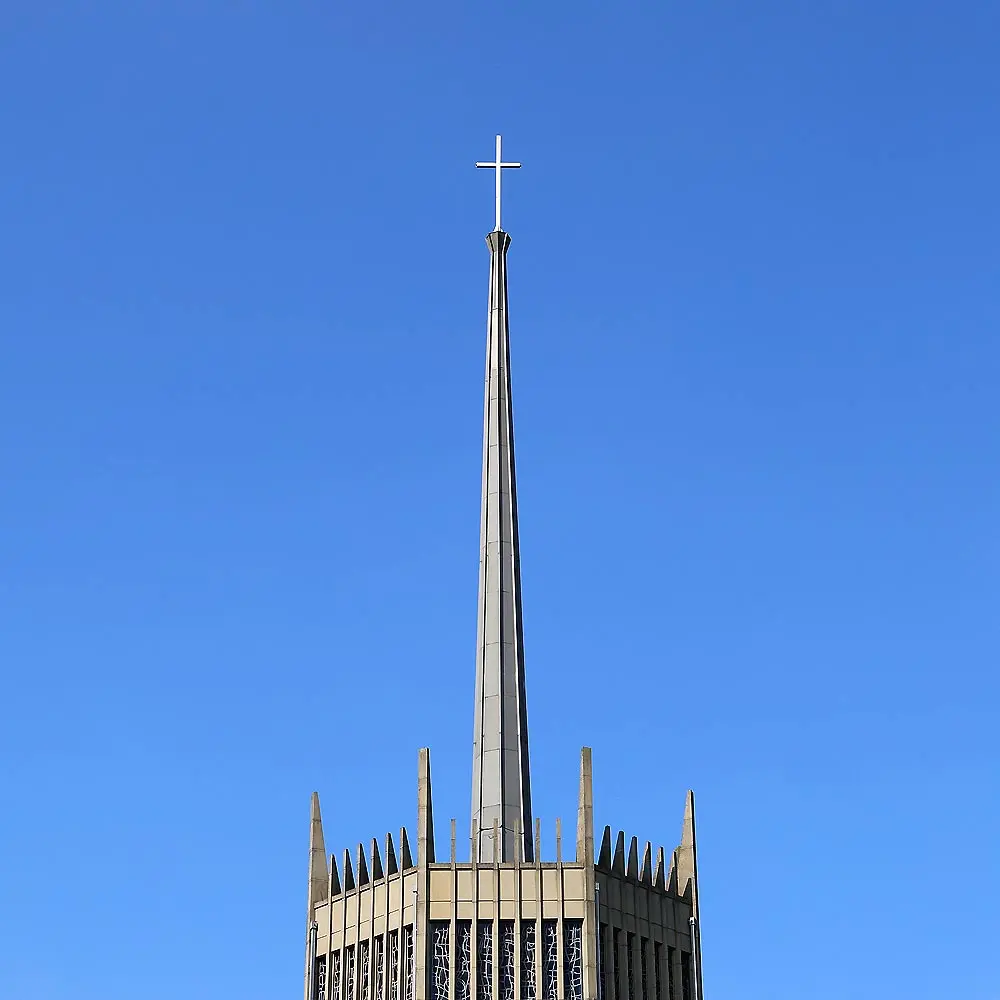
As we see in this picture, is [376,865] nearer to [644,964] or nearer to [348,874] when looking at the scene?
[348,874]

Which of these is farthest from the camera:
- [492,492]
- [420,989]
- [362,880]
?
[492,492]

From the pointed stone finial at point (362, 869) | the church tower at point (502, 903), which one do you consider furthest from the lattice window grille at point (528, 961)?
the pointed stone finial at point (362, 869)

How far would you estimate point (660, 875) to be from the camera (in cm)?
5222

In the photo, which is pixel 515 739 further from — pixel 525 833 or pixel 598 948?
pixel 598 948

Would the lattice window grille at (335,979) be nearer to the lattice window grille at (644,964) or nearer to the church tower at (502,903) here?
the church tower at (502,903)

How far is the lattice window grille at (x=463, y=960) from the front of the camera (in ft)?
157

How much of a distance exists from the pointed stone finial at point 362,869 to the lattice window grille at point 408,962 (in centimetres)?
257

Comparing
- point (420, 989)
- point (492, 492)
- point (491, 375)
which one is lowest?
point (420, 989)

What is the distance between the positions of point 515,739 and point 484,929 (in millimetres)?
5885

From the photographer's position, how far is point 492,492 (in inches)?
2229

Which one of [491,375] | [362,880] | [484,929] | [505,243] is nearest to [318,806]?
[362,880]

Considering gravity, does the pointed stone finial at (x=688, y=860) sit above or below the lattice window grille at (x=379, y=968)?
above

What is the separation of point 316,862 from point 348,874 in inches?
69.4

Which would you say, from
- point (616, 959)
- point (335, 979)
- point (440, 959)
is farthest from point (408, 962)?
point (616, 959)
